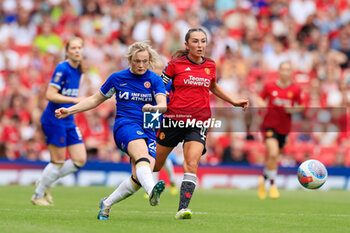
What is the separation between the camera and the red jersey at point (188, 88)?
884cm

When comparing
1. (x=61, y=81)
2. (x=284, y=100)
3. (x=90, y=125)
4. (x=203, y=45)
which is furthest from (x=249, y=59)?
(x=203, y=45)

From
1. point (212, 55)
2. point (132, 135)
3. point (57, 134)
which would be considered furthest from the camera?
point (212, 55)

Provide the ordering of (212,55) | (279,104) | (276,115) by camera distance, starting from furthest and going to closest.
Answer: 1. (212,55)
2. (279,104)
3. (276,115)

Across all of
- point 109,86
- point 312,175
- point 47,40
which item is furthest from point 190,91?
point 47,40

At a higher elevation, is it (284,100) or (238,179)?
(284,100)

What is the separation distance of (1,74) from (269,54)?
8681 mm

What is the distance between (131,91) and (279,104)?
675 centimetres

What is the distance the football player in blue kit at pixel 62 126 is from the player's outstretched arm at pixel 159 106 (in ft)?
10.8

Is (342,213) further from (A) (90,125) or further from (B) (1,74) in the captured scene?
(B) (1,74)

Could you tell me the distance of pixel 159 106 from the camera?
796cm

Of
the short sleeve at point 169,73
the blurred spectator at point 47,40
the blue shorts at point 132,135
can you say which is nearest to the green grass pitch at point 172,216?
the blue shorts at point 132,135

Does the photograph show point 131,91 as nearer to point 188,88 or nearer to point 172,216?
point 188,88

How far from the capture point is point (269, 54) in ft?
72.1

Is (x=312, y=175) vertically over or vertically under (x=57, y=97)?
under
